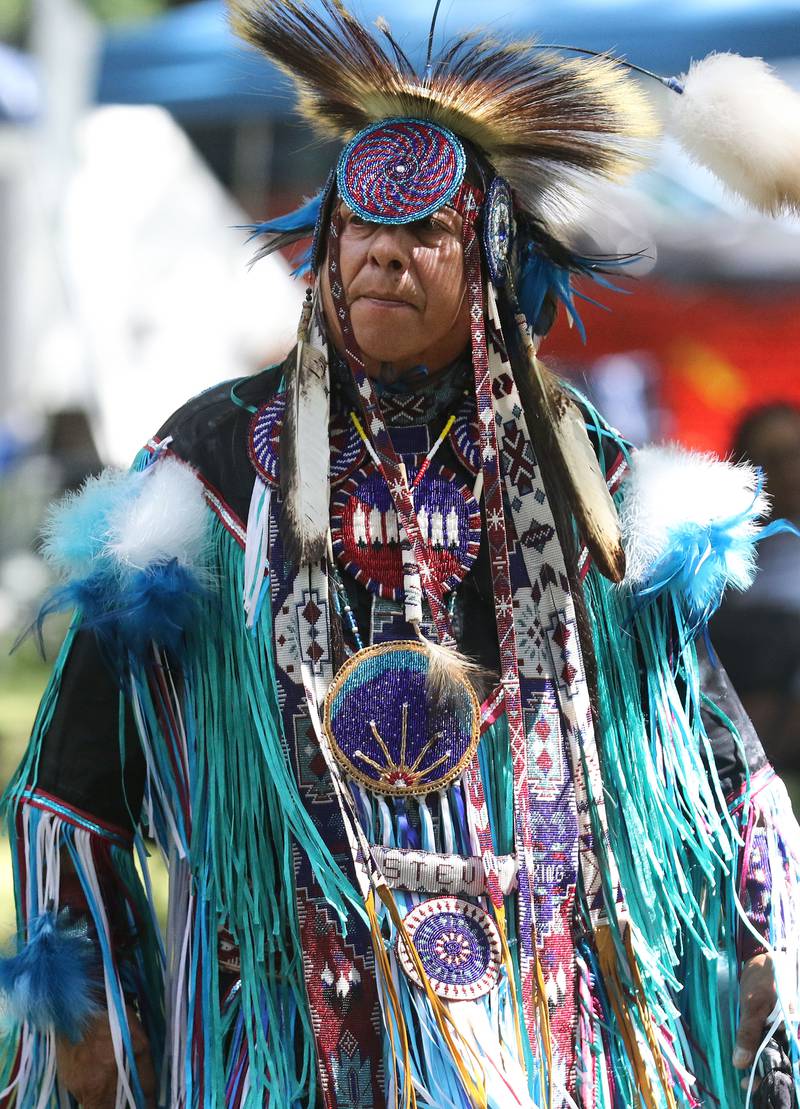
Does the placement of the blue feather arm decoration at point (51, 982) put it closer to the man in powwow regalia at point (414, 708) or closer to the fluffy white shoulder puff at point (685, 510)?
the man in powwow regalia at point (414, 708)

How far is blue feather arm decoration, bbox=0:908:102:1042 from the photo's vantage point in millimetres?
2078

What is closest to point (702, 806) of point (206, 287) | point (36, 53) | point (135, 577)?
point (135, 577)

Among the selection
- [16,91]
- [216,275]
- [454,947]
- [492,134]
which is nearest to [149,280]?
[216,275]

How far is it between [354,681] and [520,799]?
0.90 ft

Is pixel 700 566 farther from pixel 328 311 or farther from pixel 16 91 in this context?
pixel 16 91

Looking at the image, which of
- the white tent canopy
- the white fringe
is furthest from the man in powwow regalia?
the white tent canopy

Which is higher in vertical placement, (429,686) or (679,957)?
(429,686)

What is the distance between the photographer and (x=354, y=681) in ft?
6.96

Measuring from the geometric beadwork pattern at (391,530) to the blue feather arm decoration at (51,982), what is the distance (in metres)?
0.63

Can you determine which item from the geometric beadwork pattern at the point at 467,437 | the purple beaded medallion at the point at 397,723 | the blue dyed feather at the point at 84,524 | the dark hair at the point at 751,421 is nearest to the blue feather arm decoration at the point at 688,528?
the geometric beadwork pattern at the point at 467,437

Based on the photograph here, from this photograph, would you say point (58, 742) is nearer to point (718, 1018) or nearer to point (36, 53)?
point (718, 1018)

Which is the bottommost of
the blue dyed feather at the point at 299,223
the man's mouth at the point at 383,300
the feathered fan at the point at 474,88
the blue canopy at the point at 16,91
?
the man's mouth at the point at 383,300

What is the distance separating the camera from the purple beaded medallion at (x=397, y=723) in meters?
2.11

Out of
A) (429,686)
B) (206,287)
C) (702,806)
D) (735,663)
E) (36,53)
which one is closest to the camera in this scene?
(429,686)
